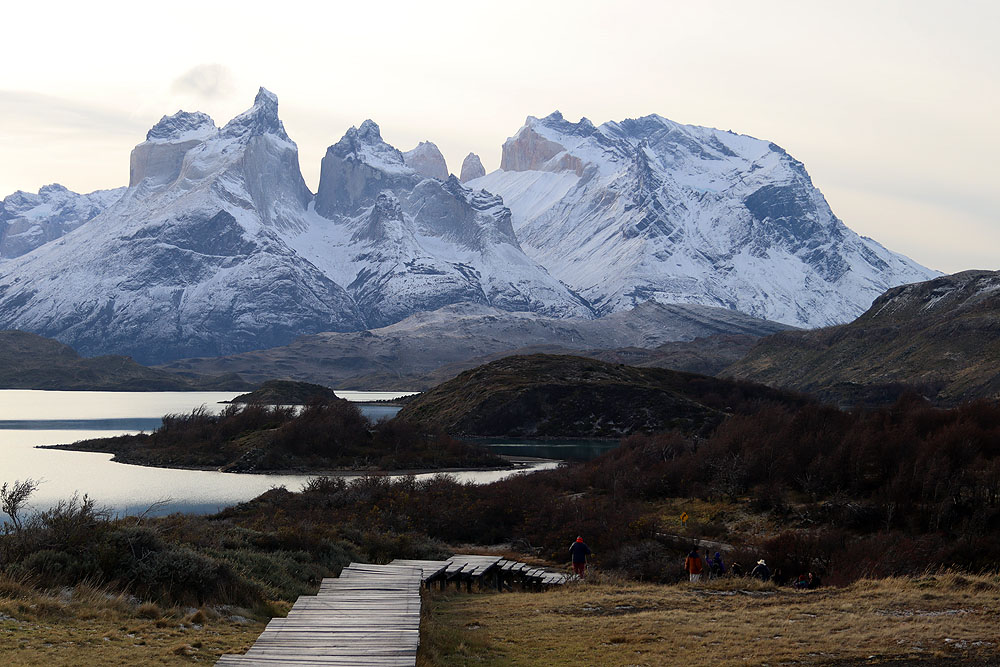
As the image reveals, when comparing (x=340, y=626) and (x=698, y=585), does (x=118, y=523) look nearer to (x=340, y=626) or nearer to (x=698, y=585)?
(x=340, y=626)

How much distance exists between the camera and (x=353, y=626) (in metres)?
18.3

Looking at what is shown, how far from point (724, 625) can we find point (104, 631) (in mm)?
12839

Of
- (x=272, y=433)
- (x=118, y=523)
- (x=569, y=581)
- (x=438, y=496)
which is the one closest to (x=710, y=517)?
(x=438, y=496)

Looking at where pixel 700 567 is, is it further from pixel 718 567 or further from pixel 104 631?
pixel 104 631

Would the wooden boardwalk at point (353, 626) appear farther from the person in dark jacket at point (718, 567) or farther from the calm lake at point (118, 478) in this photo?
the calm lake at point (118, 478)

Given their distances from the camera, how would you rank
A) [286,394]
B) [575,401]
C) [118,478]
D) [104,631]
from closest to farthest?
1. [104,631]
2. [118,478]
3. [575,401]
4. [286,394]

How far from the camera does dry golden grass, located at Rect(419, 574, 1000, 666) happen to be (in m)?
18.8

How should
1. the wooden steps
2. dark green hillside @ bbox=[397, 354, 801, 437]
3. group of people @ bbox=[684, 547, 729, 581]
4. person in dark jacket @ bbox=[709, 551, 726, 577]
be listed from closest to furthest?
the wooden steps < group of people @ bbox=[684, 547, 729, 581] < person in dark jacket @ bbox=[709, 551, 726, 577] < dark green hillside @ bbox=[397, 354, 801, 437]

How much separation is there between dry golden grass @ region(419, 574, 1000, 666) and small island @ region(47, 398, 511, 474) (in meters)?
72.3

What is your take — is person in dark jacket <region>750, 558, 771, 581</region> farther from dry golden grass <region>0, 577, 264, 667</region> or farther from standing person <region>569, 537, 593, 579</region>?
dry golden grass <region>0, 577, 264, 667</region>

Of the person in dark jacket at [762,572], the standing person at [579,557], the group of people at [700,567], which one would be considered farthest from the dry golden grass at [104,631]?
the person in dark jacket at [762,572]

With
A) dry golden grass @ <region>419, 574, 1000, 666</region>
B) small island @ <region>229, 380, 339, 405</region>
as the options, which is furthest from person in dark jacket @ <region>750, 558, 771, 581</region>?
small island @ <region>229, 380, 339, 405</region>

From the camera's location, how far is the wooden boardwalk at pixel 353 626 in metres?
16.1

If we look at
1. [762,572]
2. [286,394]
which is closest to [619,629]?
[762,572]
